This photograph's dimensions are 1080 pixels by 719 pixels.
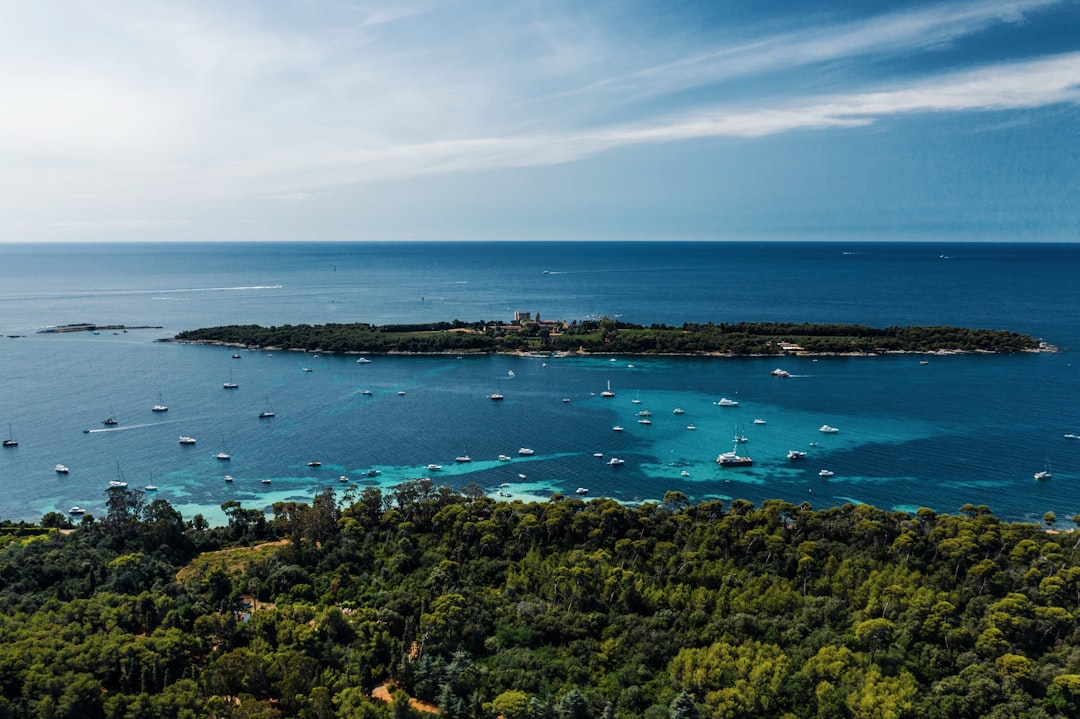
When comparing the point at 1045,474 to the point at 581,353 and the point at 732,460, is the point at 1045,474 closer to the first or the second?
the point at 732,460

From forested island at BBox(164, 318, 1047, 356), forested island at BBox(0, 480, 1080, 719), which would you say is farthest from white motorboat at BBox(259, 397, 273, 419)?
forested island at BBox(164, 318, 1047, 356)

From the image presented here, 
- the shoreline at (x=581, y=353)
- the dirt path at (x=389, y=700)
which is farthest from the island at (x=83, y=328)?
the dirt path at (x=389, y=700)

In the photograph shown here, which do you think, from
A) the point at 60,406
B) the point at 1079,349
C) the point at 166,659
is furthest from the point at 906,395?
the point at 60,406

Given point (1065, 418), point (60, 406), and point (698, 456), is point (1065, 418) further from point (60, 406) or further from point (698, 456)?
point (60, 406)

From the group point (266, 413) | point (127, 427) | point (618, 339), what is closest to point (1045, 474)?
point (618, 339)

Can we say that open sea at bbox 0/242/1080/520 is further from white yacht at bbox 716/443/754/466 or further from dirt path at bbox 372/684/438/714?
dirt path at bbox 372/684/438/714
